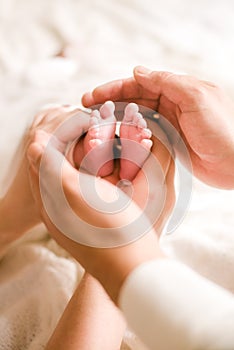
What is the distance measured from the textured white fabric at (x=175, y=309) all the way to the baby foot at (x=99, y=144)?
0.96 ft

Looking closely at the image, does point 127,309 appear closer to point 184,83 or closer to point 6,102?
point 184,83

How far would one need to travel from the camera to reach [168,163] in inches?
31.3

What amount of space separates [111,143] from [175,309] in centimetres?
37

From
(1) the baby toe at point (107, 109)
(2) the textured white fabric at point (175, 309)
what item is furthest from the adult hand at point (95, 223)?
(1) the baby toe at point (107, 109)

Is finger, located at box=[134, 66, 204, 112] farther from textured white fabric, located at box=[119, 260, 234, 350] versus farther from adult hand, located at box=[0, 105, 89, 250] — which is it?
textured white fabric, located at box=[119, 260, 234, 350]

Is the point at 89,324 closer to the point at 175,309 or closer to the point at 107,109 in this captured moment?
the point at 175,309

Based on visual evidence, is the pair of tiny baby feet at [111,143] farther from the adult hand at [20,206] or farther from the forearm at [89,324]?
the forearm at [89,324]

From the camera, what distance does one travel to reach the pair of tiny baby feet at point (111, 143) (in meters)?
0.76

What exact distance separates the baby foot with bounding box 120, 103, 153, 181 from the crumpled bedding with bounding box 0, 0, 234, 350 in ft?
0.49

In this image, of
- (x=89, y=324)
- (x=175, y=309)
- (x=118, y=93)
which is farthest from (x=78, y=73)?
(x=175, y=309)

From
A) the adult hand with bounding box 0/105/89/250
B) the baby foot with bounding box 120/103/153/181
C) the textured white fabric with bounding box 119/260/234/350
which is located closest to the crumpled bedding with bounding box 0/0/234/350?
the adult hand with bounding box 0/105/89/250

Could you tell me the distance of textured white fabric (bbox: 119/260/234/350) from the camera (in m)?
0.45

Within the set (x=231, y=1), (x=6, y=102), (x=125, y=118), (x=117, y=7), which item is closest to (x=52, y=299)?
(x=125, y=118)

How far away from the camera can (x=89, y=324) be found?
0.68m
